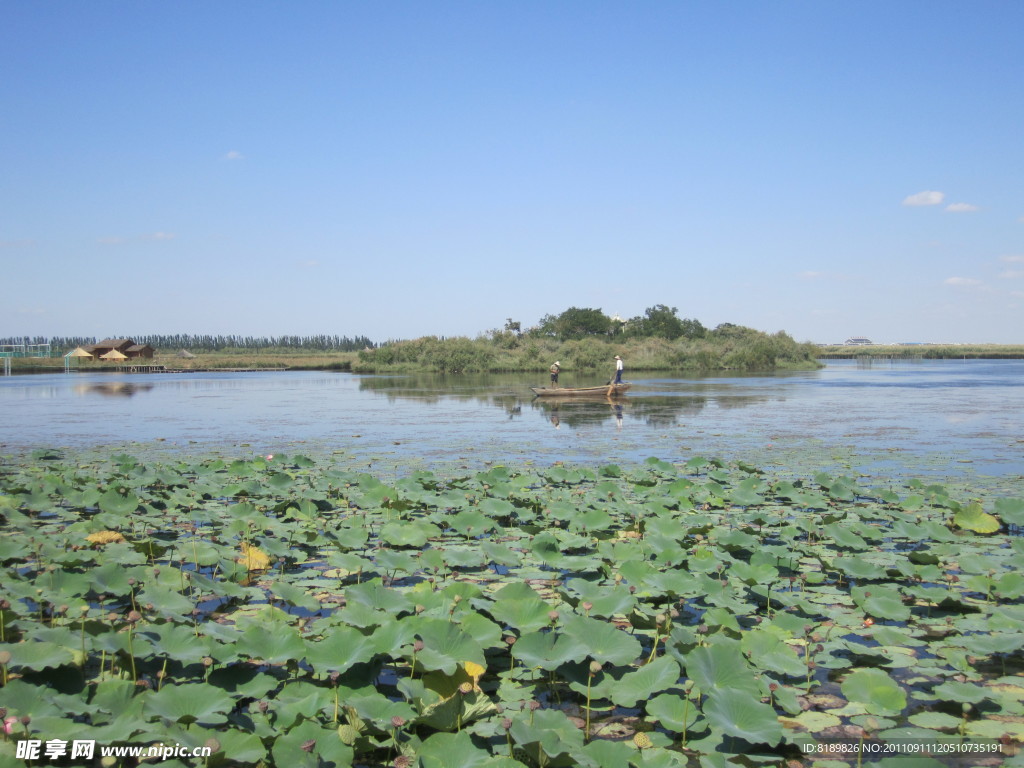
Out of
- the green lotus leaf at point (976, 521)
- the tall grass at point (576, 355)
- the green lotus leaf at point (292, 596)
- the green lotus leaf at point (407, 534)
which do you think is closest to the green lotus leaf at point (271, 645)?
the green lotus leaf at point (292, 596)

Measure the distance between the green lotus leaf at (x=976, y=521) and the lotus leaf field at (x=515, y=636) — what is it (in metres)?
0.02

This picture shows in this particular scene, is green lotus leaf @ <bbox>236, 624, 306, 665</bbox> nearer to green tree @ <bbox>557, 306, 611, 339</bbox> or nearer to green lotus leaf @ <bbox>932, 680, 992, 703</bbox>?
green lotus leaf @ <bbox>932, 680, 992, 703</bbox>

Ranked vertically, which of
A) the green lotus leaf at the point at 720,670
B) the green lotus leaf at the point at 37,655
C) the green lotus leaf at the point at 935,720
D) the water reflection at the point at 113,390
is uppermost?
the green lotus leaf at the point at 37,655

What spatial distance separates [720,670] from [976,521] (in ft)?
12.9

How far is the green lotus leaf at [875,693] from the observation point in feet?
8.78

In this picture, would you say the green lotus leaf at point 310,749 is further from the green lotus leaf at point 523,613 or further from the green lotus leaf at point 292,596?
the green lotus leaf at point 292,596

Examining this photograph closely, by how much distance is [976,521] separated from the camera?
18.2ft

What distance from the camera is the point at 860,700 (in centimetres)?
276

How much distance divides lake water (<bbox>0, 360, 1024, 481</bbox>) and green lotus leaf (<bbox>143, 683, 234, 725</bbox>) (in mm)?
6716

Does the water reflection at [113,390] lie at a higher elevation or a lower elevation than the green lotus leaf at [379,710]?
lower

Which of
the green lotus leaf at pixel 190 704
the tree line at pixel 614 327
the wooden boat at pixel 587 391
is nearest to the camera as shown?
the green lotus leaf at pixel 190 704

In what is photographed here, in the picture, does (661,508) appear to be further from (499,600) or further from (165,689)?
(165,689)

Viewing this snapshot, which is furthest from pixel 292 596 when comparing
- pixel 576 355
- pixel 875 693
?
pixel 576 355

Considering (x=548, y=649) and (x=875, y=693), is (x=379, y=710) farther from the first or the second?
(x=875, y=693)
